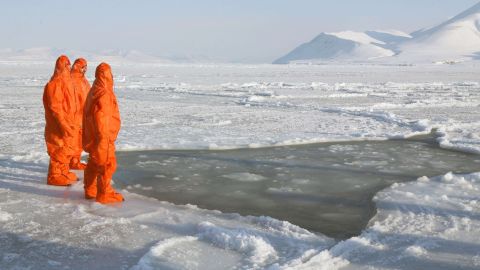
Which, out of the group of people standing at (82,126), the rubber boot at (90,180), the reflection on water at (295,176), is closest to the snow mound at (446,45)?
the reflection on water at (295,176)

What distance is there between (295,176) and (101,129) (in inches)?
106

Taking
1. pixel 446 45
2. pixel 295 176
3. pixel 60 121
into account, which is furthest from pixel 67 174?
pixel 446 45

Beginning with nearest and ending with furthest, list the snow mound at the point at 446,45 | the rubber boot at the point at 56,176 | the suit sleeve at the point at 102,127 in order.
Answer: the suit sleeve at the point at 102,127, the rubber boot at the point at 56,176, the snow mound at the point at 446,45

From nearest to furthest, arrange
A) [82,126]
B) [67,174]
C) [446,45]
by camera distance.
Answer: [82,126]
[67,174]
[446,45]

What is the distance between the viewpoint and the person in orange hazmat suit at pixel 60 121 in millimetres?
5594

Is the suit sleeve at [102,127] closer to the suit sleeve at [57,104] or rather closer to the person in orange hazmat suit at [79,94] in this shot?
the suit sleeve at [57,104]

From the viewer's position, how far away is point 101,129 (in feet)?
15.7

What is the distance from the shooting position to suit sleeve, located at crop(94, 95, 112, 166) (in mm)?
4770

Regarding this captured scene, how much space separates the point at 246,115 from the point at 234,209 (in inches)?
346

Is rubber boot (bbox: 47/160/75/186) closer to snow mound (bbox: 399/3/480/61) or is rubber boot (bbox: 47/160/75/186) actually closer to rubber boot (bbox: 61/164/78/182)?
rubber boot (bbox: 61/164/78/182)

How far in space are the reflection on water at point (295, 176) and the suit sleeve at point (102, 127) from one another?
89cm

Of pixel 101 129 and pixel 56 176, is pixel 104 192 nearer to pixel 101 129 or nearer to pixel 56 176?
pixel 101 129

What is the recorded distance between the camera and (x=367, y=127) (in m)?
11.1

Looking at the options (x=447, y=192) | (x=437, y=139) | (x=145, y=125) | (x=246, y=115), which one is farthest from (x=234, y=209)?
Result: (x=246, y=115)
